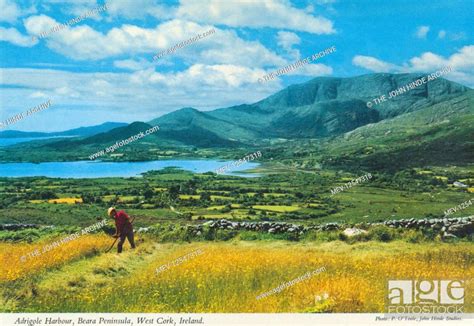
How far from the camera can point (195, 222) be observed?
1603 cm

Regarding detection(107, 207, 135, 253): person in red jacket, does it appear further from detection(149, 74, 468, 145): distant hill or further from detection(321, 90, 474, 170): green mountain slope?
detection(321, 90, 474, 170): green mountain slope

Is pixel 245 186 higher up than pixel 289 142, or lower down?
lower down

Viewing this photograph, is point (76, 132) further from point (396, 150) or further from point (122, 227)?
point (396, 150)

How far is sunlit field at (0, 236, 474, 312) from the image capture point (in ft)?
35.2

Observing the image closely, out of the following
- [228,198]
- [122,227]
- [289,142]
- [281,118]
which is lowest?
[122,227]

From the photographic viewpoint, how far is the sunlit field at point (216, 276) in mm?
10734

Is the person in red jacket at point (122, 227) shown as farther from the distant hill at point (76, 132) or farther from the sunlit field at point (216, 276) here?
the distant hill at point (76, 132)

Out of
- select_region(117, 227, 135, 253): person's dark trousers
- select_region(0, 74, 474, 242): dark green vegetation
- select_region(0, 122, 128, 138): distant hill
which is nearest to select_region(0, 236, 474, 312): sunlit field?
select_region(117, 227, 135, 253): person's dark trousers

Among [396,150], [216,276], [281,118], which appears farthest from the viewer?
[281,118]

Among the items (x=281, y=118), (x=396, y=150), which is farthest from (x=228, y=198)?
(x=281, y=118)

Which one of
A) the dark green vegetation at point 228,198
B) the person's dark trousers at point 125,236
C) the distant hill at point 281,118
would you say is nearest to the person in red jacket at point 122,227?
the person's dark trousers at point 125,236

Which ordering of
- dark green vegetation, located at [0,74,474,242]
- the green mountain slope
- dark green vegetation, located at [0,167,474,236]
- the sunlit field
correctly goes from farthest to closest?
the green mountain slope < dark green vegetation, located at [0,74,474,242] < dark green vegetation, located at [0,167,474,236] < the sunlit field

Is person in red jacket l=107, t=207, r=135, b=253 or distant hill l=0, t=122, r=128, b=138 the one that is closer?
person in red jacket l=107, t=207, r=135, b=253

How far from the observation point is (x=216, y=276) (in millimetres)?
11539
